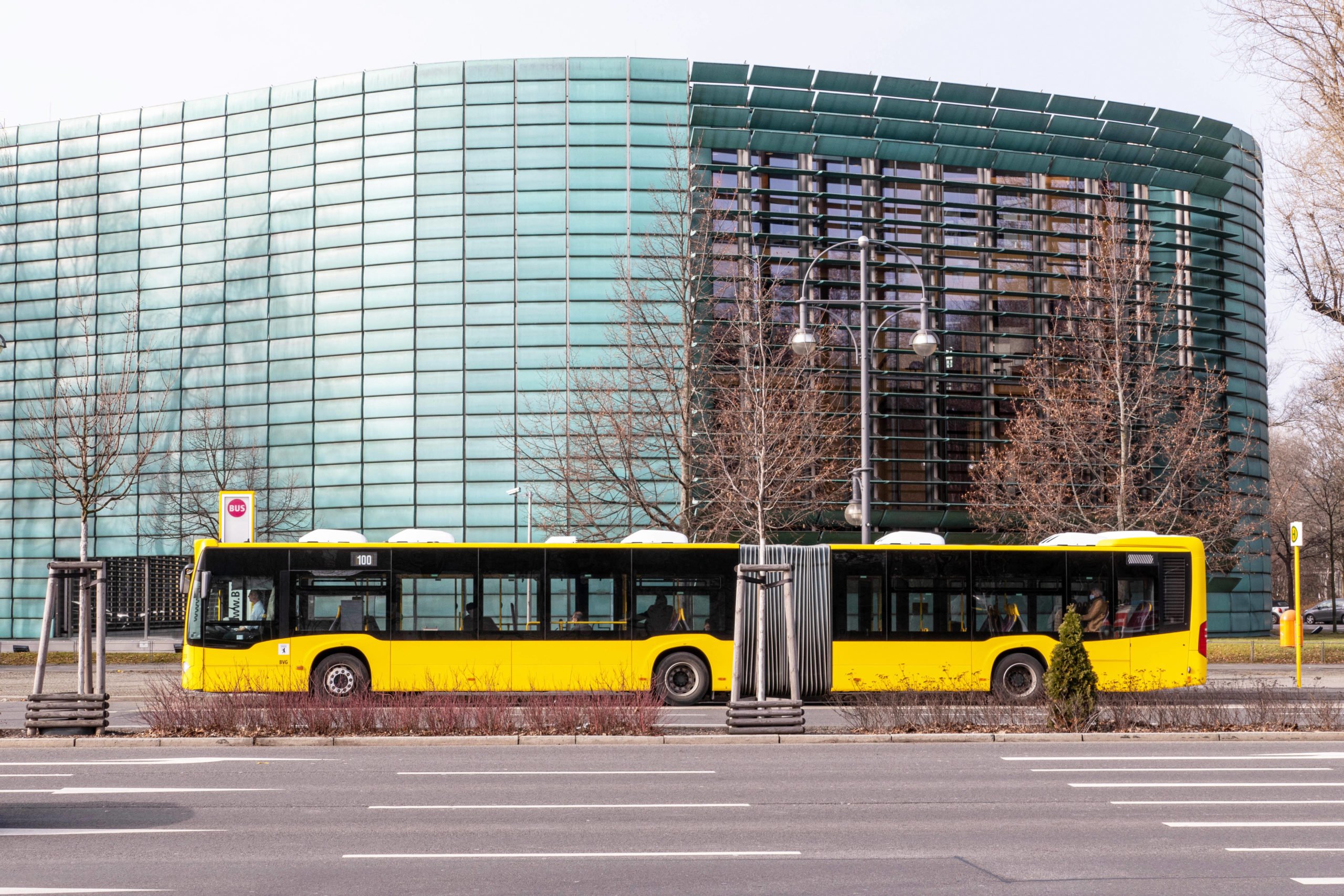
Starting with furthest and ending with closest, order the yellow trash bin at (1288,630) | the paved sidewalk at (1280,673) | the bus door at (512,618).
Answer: the yellow trash bin at (1288,630)
the paved sidewalk at (1280,673)
the bus door at (512,618)

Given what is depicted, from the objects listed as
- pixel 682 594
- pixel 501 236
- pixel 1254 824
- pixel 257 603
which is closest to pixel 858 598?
pixel 682 594

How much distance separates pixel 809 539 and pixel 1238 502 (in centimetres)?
1728

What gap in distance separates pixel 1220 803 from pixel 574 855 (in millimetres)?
6056

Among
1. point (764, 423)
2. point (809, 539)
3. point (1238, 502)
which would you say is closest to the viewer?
point (764, 423)

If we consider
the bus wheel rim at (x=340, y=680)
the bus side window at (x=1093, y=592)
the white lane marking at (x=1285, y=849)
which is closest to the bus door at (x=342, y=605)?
the bus wheel rim at (x=340, y=680)

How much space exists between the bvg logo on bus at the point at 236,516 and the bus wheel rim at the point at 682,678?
30.6 ft

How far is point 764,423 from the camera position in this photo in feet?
95.2

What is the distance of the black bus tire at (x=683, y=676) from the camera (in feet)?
69.4

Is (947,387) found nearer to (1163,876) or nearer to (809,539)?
(809,539)

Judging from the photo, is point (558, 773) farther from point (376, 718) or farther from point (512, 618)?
point (512, 618)

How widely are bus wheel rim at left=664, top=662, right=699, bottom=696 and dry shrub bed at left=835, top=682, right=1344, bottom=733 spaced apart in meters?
3.98

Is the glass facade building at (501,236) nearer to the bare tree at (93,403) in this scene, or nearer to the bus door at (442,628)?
the bare tree at (93,403)

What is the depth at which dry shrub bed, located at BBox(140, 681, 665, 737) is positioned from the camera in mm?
15781

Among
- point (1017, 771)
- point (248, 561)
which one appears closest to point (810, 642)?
point (1017, 771)
